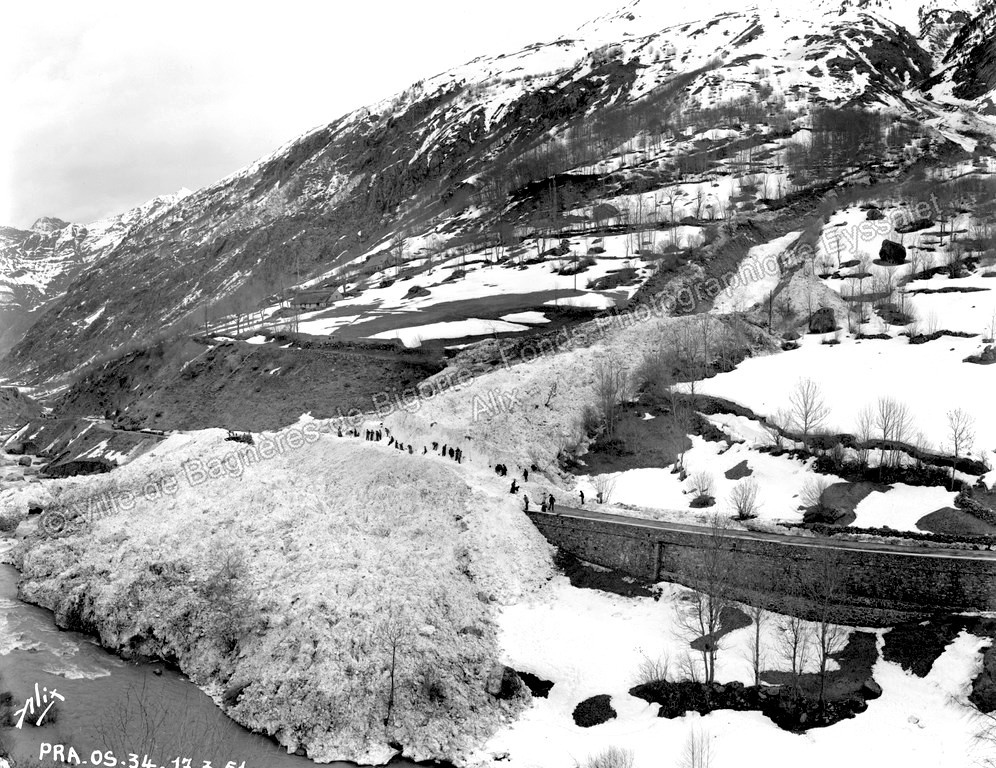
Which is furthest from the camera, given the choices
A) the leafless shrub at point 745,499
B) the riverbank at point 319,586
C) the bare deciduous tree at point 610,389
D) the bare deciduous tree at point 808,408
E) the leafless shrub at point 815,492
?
the bare deciduous tree at point 610,389

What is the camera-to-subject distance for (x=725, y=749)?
24.6 meters

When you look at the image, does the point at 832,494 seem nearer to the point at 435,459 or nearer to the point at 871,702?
the point at 871,702

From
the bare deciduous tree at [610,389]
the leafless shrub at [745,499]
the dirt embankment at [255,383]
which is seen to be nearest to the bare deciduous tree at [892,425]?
the leafless shrub at [745,499]

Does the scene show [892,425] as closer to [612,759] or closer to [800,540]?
[800,540]

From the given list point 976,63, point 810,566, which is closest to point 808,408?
point 810,566

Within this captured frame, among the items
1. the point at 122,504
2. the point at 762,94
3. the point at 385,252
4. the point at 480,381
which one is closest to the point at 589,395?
the point at 480,381

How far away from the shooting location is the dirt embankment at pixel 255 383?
209 ft

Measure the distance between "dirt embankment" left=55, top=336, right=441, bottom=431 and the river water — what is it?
2874cm

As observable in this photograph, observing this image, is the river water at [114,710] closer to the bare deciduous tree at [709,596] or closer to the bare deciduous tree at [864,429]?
the bare deciduous tree at [709,596]

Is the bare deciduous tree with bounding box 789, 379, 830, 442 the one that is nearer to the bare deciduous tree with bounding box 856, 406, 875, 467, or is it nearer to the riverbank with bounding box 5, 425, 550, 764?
the bare deciduous tree with bounding box 856, 406, 875, 467

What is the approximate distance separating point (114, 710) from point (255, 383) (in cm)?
4816

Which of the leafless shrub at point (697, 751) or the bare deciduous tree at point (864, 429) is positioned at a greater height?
the bare deciduous tree at point (864, 429)

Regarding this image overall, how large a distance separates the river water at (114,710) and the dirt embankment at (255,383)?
28.7m

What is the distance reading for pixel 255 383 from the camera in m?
72.6
